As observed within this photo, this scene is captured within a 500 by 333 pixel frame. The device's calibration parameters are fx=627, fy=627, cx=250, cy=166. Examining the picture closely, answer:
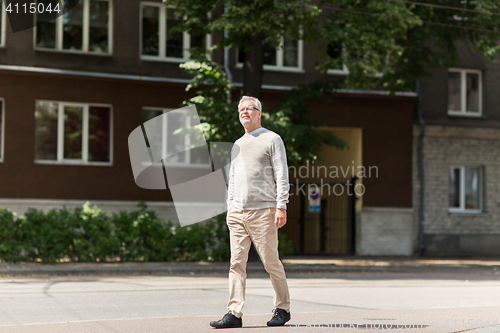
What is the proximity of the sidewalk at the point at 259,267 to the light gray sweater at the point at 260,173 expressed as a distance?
835 cm

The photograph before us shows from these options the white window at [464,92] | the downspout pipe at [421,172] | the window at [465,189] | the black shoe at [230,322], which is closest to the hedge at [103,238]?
the downspout pipe at [421,172]

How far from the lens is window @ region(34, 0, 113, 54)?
1794 centimetres

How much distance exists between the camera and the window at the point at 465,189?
71.3ft

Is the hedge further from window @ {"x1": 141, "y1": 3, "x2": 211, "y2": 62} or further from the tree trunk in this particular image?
window @ {"x1": 141, "y1": 3, "x2": 211, "y2": 62}

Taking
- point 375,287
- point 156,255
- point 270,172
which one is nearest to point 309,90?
point 156,255

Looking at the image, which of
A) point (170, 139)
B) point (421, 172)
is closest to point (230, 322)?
point (170, 139)

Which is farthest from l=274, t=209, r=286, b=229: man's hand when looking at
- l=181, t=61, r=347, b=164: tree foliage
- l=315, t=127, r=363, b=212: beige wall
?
l=315, t=127, r=363, b=212: beige wall

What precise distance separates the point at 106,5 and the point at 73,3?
0.94 m

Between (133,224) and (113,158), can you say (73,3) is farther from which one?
(133,224)

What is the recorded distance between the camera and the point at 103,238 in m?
15.1

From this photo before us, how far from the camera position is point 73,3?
18234mm

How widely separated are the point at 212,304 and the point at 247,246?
252 cm

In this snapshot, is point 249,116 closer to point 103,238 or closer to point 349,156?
point 103,238

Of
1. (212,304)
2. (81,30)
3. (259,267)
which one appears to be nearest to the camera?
(212,304)
